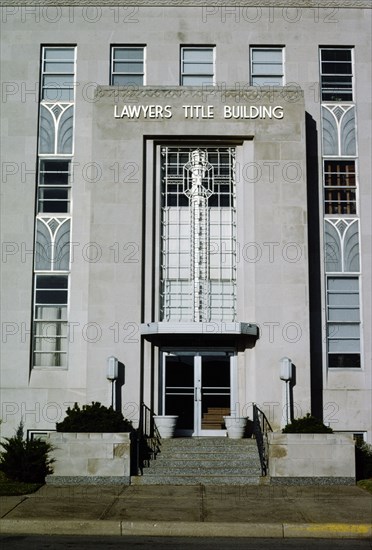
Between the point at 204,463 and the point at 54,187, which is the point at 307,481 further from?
the point at 54,187

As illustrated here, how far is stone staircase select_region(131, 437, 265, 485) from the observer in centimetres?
1816

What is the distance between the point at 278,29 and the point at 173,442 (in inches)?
536

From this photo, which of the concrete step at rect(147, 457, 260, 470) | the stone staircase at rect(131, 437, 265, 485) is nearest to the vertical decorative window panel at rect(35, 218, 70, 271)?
the stone staircase at rect(131, 437, 265, 485)

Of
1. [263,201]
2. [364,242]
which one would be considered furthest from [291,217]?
[364,242]

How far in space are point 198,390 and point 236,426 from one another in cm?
186

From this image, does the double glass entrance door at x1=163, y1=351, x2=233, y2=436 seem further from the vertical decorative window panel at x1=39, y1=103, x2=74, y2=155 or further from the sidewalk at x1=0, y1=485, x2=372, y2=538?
the vertical decorative window panel at x1=39, y1=103, x2=74, y2=155

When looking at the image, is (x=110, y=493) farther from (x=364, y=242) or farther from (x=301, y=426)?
(x=364, y=242)

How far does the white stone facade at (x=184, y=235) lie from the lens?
21688 mm

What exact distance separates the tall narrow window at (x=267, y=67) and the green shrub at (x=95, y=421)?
38.6 feet

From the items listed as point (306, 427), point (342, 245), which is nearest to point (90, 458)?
point (306, 427)

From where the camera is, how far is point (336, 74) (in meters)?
24.3

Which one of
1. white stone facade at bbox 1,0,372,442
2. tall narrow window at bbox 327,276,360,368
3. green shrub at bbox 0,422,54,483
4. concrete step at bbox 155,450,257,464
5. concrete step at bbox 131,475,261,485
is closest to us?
green shrub at bbox 0,422,54,483

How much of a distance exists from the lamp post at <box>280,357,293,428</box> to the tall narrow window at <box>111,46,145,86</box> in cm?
1022

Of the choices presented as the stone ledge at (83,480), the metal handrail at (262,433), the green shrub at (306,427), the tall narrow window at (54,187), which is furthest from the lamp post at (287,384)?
the tall narrow window at (54,187)
